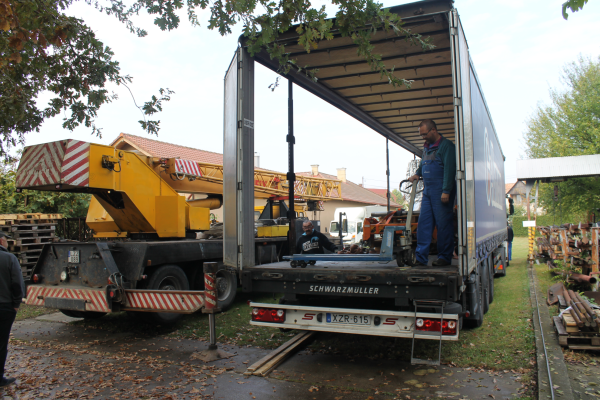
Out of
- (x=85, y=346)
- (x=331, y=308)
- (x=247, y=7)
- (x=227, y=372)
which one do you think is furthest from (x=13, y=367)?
(x=247, y=7)

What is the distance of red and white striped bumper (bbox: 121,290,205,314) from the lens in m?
5.74

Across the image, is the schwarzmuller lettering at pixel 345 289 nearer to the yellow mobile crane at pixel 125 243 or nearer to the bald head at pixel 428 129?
the yellow mobile crane at pixel 125 243

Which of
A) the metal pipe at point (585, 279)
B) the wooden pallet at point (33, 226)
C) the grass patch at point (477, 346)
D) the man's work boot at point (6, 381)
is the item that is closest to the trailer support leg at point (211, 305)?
the grass patch at point (477, 346)

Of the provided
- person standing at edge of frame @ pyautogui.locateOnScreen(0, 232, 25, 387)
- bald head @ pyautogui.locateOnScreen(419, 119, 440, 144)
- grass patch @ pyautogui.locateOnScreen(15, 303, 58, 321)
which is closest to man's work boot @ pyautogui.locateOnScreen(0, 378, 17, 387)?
person standing at edge of frame @ pyautogui.locateOnScreen(0, 232, 25, 387)

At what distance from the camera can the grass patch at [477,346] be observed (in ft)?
16.4

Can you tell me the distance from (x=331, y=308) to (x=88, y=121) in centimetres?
549

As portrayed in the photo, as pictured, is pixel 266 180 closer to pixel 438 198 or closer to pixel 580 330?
pixel 438 198

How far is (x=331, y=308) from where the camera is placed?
4676 millimetres

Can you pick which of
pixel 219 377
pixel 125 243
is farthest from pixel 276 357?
pixel 125 243

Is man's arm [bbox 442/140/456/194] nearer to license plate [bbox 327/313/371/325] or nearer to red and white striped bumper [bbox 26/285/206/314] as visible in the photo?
license plate [bbox 327/313/371/325]

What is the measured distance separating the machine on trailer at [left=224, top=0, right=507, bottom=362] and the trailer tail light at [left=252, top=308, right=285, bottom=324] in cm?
1

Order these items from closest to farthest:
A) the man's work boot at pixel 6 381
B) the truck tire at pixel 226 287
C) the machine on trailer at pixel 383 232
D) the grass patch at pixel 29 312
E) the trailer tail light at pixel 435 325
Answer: the trailer tail light at pixel 435 325
the machine on trailer at pixel 383 232
the man's work boot at pixel 6 381
the truck tire at pixel 226 287
the grass patch at pixel 29 312

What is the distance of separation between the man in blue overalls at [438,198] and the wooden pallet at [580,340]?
1814 mm

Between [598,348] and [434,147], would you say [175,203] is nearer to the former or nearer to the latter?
[434,147]
